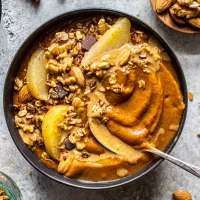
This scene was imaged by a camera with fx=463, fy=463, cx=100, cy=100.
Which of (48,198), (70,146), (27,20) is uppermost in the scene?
(27,20)

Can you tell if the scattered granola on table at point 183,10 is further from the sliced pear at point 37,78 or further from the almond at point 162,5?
the sliced pear at point 37,78

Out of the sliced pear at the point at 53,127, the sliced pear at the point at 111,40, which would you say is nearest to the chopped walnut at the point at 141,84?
the sliced pear at the point at 111,40

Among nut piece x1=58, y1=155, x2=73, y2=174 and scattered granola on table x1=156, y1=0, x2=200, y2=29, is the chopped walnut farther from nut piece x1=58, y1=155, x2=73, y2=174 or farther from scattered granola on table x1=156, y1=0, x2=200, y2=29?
nut piece x1=58, y1=155, x2=73, y2=174

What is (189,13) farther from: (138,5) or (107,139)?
(107,139)

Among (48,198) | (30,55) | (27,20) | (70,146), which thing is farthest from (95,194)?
(27,20)

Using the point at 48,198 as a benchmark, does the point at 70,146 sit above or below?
above

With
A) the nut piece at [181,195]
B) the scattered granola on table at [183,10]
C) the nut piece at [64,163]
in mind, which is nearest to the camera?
the nut piece at [64,163]
